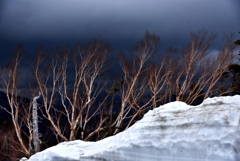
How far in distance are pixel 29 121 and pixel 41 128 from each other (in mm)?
6201

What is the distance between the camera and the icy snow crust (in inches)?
200

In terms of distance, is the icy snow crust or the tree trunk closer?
the icy snow crust

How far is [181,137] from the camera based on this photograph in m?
5.42

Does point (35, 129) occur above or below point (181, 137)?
below

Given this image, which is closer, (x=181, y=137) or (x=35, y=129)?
(x=181, y=137)

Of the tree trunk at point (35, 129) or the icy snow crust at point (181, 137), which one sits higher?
the icy snow crust at point (181, 137)

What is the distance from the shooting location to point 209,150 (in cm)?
511

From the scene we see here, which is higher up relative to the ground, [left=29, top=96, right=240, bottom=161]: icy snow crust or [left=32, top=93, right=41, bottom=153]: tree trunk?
[left=29, top=96, right=240, bottom=161]: icy snow crust

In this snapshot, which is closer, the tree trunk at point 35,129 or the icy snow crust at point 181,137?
the icy snow crust at point 181,137

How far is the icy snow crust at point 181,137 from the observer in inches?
200

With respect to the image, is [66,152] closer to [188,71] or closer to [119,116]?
[119,116]

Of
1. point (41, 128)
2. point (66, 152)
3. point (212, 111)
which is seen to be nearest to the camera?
point (212, 111)

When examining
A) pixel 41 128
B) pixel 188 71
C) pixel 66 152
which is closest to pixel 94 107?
pixel 188 71

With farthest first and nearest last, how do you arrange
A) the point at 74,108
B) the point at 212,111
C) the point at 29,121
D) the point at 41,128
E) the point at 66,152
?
1. the point at 41,128
2. the point at 29,121
3. the point at 74,108
4. the point at 66,152
5. the point at 212,111
